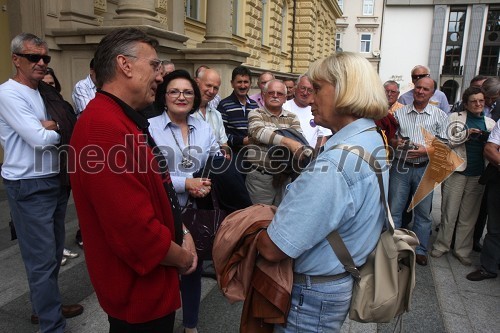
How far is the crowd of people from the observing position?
4.80 ft

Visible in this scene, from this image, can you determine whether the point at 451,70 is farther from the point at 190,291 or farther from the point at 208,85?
the point at 190,291

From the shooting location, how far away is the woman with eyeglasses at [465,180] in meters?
4.29

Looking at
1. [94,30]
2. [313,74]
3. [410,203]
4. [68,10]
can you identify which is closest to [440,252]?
[410,203]

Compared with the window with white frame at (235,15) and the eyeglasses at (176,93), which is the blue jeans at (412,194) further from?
the window with white frame at (235,15)

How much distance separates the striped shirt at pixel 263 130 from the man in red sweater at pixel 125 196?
5.36 ft

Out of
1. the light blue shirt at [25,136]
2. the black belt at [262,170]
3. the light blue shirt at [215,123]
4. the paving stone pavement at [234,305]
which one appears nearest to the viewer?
the light blue shirt at [25,136]

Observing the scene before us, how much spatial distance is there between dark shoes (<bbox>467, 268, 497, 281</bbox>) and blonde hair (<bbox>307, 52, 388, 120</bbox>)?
3449 mm

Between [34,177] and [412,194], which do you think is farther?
[412,194]

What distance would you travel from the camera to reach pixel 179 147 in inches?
103

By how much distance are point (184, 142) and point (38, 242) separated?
1.22 m

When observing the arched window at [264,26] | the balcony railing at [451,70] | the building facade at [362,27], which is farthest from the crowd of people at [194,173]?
the balcony railing at [451,70]

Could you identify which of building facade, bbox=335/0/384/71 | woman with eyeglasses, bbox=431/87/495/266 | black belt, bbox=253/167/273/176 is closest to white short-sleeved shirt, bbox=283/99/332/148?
black belt, bbox=253/167/273/176

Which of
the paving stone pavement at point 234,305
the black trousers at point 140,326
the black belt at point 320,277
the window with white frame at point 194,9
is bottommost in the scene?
the paving stone pavement at point 234,305

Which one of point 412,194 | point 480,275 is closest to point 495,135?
point 412,194
